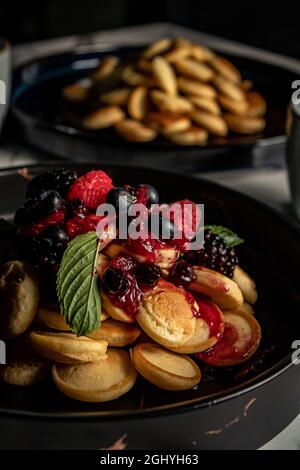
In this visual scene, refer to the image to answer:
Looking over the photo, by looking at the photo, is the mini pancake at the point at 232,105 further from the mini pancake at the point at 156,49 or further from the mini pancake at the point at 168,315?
the mini pancake at the point at 168,315

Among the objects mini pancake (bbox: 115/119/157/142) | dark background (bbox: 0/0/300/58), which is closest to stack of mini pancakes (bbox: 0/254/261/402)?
mini pancake (bbox: 115/119/157/142)

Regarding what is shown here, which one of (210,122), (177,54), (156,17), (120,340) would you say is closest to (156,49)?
(177,54)

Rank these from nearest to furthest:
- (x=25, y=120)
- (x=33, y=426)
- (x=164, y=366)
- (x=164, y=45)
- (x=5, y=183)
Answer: (x=33, y=426), (x=164, y=366), (x=5, y=183), (x=25, y=120), (x=164, y=45)

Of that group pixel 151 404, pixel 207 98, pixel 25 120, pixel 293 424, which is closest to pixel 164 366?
pixel 151 404

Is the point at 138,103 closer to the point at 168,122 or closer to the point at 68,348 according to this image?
the point at 168,122

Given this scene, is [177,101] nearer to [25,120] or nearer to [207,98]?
[207,98]

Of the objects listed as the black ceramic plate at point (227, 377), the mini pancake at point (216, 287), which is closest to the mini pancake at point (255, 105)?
the black ceramic plate at point (227, 377)

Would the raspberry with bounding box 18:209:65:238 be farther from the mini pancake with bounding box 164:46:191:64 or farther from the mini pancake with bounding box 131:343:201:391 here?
the mini pancake with bounding box 164:46:191:64
